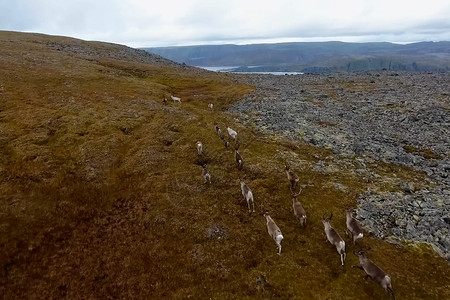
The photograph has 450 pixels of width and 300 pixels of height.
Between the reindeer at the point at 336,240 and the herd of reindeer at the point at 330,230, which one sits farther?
the reindeer at the point at 336,240

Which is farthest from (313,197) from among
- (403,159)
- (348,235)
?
(403,159)

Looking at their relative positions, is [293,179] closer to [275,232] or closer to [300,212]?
[300,212]

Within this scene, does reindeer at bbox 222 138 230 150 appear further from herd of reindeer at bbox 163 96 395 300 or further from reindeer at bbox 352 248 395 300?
reindeer at bbox 352 248 395 300

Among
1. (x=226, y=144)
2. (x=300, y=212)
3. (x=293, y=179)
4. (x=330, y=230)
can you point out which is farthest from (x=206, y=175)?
(x=330, y=230)

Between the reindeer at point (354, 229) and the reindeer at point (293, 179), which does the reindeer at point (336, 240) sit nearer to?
the reindeer at point (354, 229)

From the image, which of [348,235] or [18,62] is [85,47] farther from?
[348,235]

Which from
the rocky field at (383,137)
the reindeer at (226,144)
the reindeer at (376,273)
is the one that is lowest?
the rocky field at (383,137)

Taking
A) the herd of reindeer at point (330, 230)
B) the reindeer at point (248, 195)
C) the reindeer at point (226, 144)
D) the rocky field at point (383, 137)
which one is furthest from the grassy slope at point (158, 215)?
the rocky field at point (383, 137)
